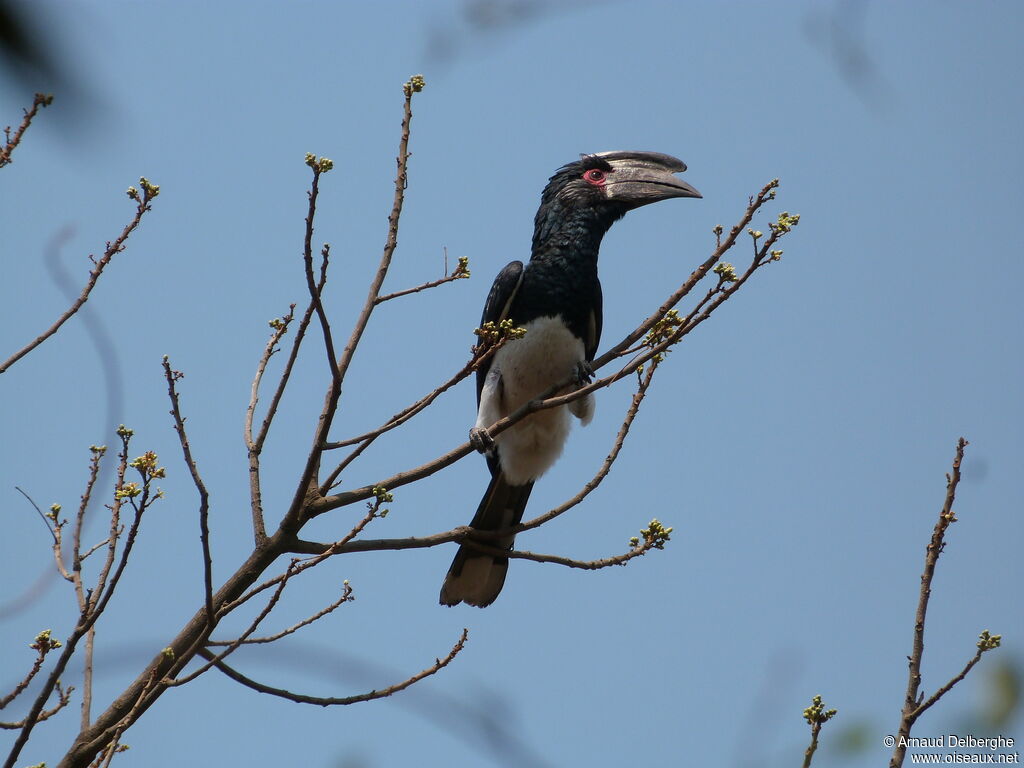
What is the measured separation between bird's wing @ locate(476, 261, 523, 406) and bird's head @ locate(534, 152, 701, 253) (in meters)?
0.40

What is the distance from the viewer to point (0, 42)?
0.43m

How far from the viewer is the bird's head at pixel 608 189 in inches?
209

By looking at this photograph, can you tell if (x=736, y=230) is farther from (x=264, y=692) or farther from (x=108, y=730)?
(x=108, y=730)

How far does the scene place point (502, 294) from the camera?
4957 mm

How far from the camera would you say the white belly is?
4773mm

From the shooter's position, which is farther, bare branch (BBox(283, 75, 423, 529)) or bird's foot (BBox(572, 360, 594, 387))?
bird's foot (BBox(572, 360, 594, 387))

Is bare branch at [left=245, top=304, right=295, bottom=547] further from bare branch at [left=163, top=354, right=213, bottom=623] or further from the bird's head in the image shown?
the bird's head

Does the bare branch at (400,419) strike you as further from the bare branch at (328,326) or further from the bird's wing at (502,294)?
the bird's wing at (502,294)

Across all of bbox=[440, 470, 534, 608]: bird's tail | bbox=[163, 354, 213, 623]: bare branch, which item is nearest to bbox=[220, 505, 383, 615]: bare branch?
bbox=[163, 354, 213, 623]: bare branch

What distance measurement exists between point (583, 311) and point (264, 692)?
8.57 feet

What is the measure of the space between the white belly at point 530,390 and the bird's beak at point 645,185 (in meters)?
0.94

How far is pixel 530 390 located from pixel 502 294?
1.60 ft

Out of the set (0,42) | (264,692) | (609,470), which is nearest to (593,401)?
(609,470)

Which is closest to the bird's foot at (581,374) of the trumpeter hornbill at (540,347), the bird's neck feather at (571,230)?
the trumpeter hornbill at (540,347)
